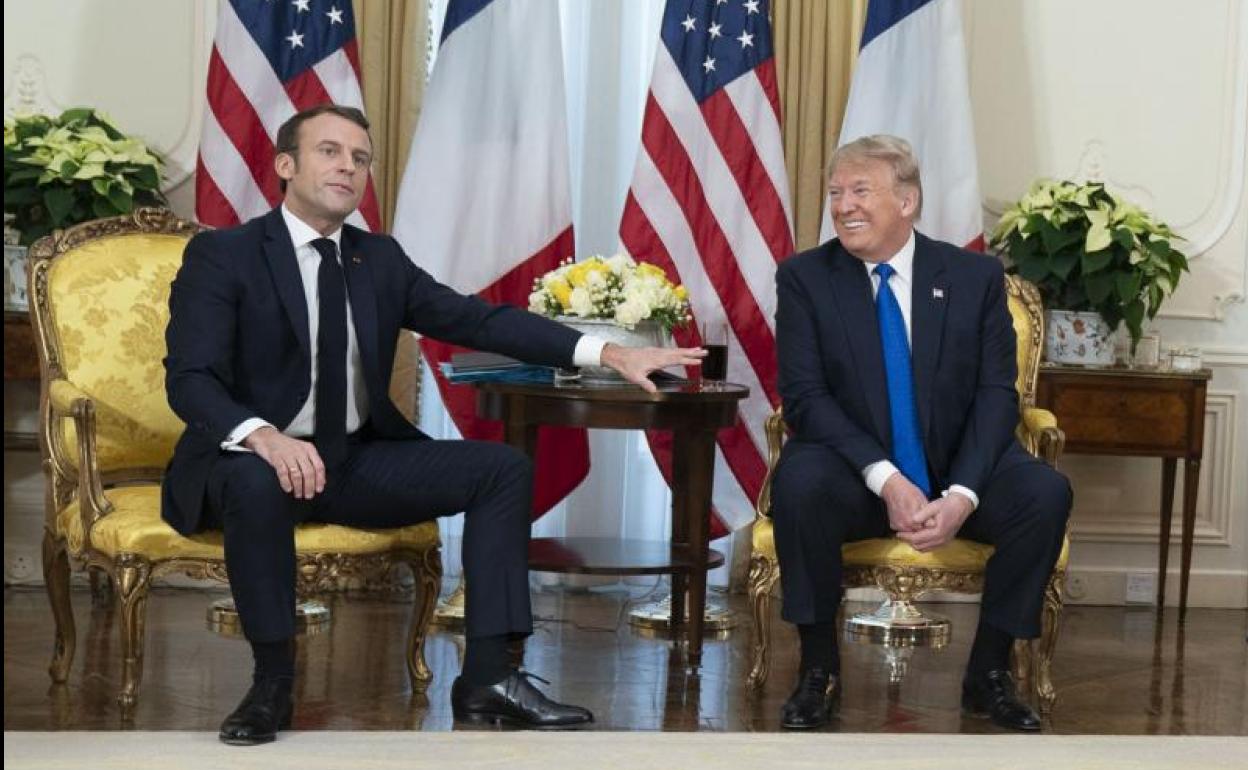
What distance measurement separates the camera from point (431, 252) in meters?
5.17

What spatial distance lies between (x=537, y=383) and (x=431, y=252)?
1090 millimetres

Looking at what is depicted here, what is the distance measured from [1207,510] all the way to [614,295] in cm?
278

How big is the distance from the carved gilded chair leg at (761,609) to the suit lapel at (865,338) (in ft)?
1.34

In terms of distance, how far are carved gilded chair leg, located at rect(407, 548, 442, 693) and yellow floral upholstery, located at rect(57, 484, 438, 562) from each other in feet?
0.26

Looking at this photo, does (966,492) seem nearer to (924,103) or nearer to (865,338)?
(865,338)

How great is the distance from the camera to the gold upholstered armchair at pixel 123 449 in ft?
11.5

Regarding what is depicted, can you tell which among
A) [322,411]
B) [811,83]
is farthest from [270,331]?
[811,83]

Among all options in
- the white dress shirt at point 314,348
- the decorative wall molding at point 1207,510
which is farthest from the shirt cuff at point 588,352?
the decorative wall molding at point 1207,510

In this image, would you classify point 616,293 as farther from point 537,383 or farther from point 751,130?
point 751,130

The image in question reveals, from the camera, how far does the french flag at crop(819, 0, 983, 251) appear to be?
210 inches

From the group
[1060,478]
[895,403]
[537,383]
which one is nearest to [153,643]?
[537,383]

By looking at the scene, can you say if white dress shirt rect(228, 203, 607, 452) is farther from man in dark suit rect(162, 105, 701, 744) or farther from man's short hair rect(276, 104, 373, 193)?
man's short hair rect(276, 104, 373, 193)

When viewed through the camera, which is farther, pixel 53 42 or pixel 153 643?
pixel 53 42

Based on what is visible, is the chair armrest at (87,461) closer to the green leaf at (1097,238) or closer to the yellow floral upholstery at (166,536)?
the yellow floral upholstery at (166,536)
